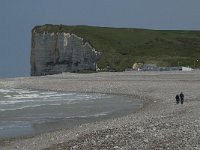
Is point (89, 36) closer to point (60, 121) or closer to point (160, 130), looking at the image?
point (60, 121)

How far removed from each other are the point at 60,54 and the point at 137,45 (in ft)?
61.6

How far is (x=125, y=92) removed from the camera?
41.9 m

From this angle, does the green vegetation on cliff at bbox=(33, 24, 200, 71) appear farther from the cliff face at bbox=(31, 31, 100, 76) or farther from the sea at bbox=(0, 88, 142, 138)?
the sea at bbox=(0, 88, 142, 138)

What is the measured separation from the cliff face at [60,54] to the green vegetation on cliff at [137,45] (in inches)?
72.7

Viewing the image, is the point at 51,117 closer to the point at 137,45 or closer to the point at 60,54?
the point at 60,54

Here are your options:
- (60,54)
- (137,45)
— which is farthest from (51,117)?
(137,45)

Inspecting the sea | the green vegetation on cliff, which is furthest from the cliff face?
the sea

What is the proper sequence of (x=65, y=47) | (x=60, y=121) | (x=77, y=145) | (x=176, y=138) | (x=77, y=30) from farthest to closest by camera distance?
(x=77, y=30) → (x=65, y=47) → (x=60, y=121) → (x=77, y=145) → (x=176, y=138)

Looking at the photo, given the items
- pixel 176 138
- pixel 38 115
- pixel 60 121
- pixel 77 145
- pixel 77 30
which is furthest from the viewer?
pixel 77 30

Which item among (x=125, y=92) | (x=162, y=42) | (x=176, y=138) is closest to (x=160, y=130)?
(x=176, y=138)

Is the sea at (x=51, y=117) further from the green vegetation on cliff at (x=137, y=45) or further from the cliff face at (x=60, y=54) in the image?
the cliff face at (x=60, y=54)

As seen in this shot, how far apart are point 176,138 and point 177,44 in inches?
3933

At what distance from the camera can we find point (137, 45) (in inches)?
4267

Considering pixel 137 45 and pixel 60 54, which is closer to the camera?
pixel 60 54
